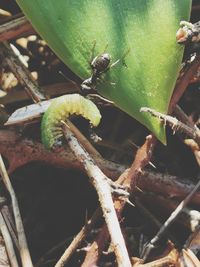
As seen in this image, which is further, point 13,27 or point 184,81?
point 13,27

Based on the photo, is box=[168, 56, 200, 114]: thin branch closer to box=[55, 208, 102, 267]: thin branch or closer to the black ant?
the black ant

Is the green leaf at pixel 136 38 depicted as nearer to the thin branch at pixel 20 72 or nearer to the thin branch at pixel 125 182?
the thin branch at pixel 125 182

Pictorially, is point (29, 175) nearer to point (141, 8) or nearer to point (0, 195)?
point (0, 195)

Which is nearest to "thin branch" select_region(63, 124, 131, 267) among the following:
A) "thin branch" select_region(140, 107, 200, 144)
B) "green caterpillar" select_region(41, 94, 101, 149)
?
"green caterpillar" select_region(41, 94, 101, 149)

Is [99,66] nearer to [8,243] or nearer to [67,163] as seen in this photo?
[67,163]

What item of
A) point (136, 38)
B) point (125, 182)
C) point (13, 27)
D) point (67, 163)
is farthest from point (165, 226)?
point (13, 27)
